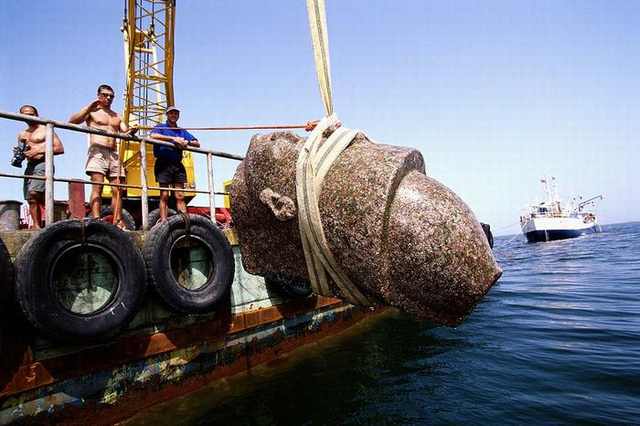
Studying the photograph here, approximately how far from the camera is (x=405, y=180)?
7.13 feet

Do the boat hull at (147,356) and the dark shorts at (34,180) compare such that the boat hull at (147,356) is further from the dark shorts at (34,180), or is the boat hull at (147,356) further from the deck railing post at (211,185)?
the dark shorts at (34,180)

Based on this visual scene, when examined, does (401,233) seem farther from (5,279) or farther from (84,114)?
(84,114)

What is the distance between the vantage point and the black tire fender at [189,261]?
12.9ft

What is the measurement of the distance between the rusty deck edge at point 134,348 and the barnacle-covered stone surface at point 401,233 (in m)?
2.66

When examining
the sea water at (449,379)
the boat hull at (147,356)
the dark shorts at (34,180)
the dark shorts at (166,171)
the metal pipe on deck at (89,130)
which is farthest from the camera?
the dark shorts at (166,171)

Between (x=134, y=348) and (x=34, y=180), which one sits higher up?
(x=34, y=180)

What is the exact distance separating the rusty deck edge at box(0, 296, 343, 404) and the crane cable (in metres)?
2.60

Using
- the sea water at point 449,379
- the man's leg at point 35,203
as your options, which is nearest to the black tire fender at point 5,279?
the sea water at point 449,379

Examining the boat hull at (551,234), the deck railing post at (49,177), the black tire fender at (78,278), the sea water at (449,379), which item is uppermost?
the deck railing post at (49,177)

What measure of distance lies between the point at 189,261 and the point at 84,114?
275 cm

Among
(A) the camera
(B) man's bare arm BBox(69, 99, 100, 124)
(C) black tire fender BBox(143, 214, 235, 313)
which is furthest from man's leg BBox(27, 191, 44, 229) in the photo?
(C) black tire fender BBox(143, 214, 235, 313)

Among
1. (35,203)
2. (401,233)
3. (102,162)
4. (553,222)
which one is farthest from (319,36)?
(553,222)

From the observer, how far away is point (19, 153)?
16.7ft

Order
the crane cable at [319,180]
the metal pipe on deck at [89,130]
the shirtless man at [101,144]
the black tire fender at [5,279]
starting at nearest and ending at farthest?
the crane cable at [319,180]
the black tire fender at [5,279]
the metal pipe on deck at [89,130]
the shirtless man at [101,144]
